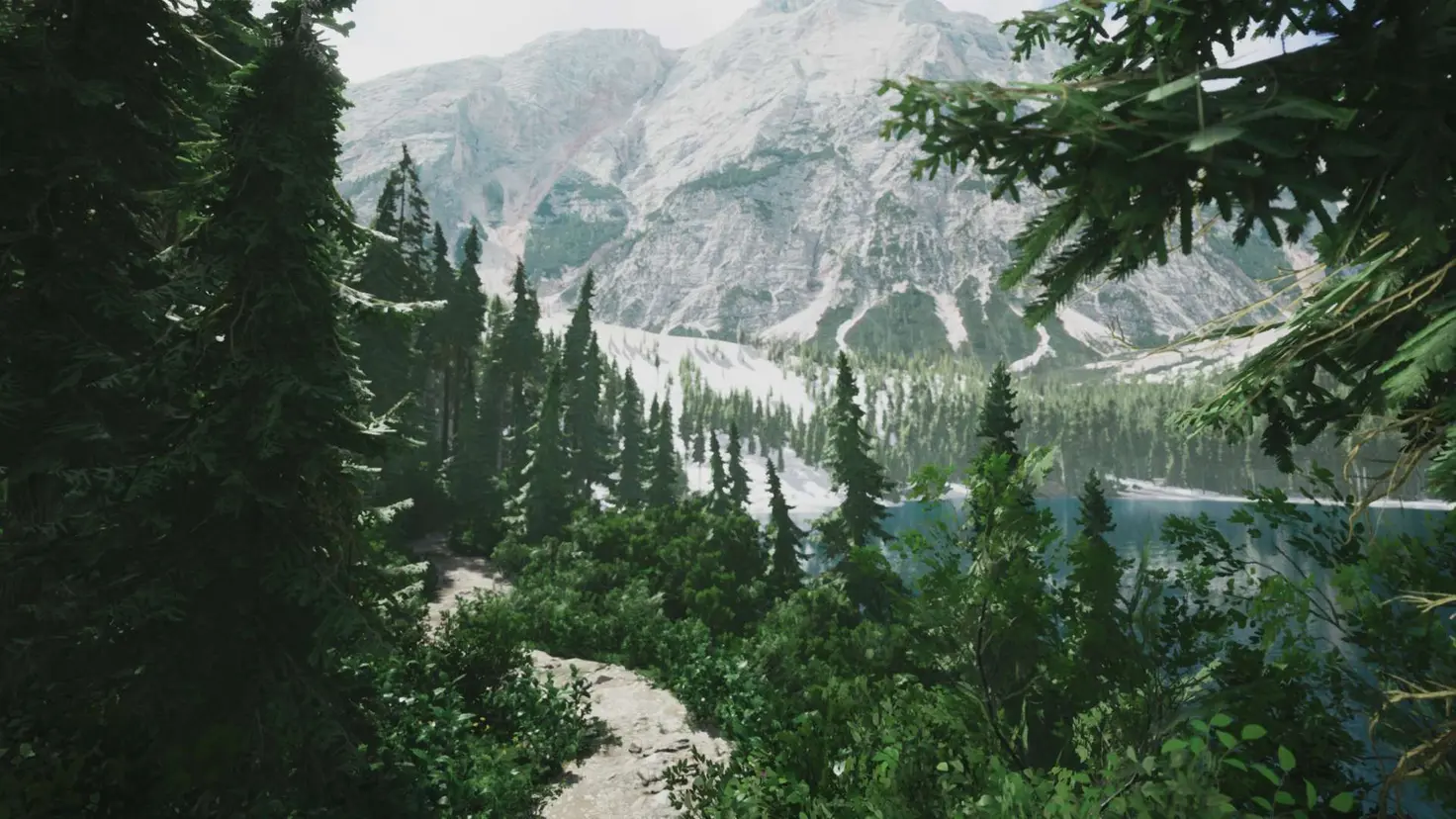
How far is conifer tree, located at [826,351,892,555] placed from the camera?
1107 inches

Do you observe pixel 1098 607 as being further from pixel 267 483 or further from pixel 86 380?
pixel 86 380

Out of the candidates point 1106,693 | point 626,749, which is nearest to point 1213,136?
point 1106,693

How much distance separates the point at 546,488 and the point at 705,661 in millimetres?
19134

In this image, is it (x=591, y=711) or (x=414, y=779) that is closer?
(x=414, y=779)

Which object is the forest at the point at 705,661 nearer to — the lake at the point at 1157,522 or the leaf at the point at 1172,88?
the leaf at the point at 1172,88

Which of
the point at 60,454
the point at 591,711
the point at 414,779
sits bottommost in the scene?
the point at 591,711

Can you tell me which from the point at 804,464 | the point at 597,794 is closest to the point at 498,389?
the point at 597,794

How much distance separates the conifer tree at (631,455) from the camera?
2142 inches

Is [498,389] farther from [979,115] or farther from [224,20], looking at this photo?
[979,115]

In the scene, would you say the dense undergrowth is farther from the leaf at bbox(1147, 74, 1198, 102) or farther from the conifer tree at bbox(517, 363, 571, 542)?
the conifer tree at bbox(517, 363, 571, 542)

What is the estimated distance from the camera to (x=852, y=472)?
2823 cm

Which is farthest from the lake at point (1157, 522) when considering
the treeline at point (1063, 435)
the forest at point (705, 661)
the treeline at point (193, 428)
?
the treeline at point (1063, 435)

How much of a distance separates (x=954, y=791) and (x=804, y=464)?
5799 inches

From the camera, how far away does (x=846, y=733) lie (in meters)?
6.91
